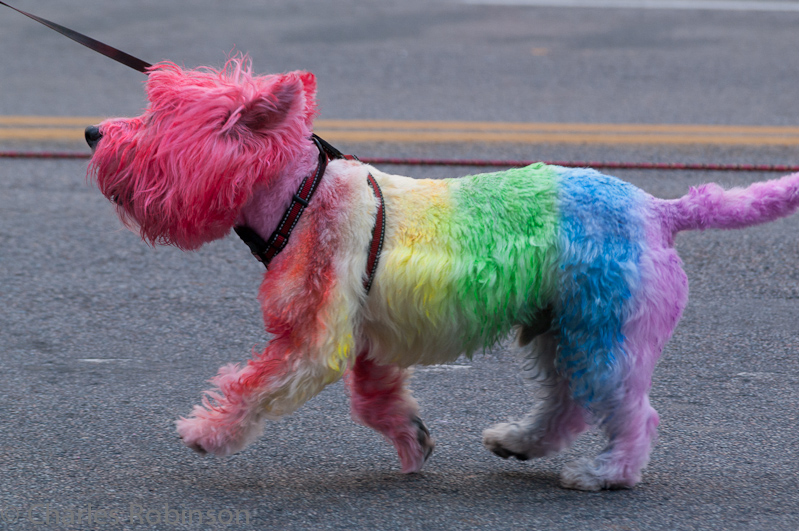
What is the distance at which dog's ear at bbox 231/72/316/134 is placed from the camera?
2516 mm

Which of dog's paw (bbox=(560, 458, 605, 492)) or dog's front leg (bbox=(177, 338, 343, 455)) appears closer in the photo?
dog's front leg (bbox=(177, 338, 343, 455))

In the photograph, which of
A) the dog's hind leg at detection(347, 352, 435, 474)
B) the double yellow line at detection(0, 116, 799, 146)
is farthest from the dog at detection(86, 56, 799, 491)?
the double yellow line at detection(0, 116, 799, 146)

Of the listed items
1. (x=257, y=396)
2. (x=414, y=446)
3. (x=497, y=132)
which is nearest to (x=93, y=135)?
(x=257, y=396)

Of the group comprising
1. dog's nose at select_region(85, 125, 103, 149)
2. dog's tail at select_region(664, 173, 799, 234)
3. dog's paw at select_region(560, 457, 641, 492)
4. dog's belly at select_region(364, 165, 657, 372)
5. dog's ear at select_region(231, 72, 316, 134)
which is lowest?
dog's paw at select_region(560, 457, 641, 492)

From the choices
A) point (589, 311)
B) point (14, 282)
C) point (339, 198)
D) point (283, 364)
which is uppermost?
point (339, 198)

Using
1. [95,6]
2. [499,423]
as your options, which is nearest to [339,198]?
[499,423]

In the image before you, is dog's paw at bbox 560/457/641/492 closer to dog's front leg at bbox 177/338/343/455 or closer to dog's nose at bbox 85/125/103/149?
dog's front leg at bbox 177/338/343/455

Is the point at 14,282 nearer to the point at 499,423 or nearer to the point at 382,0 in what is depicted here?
the point at 499,423

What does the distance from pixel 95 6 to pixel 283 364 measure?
8.52 meters

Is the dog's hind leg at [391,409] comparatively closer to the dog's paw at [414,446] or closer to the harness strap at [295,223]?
the dog's paw at [414,446]

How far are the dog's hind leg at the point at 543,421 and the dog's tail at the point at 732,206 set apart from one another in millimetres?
526

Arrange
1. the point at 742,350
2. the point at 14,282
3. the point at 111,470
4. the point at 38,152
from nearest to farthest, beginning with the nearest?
the point at 111,470 < the point at 742,350 < the point at 14,282 < the point at 38,152

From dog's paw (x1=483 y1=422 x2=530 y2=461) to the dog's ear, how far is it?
3.66ft

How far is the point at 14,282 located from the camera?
4484 mm
